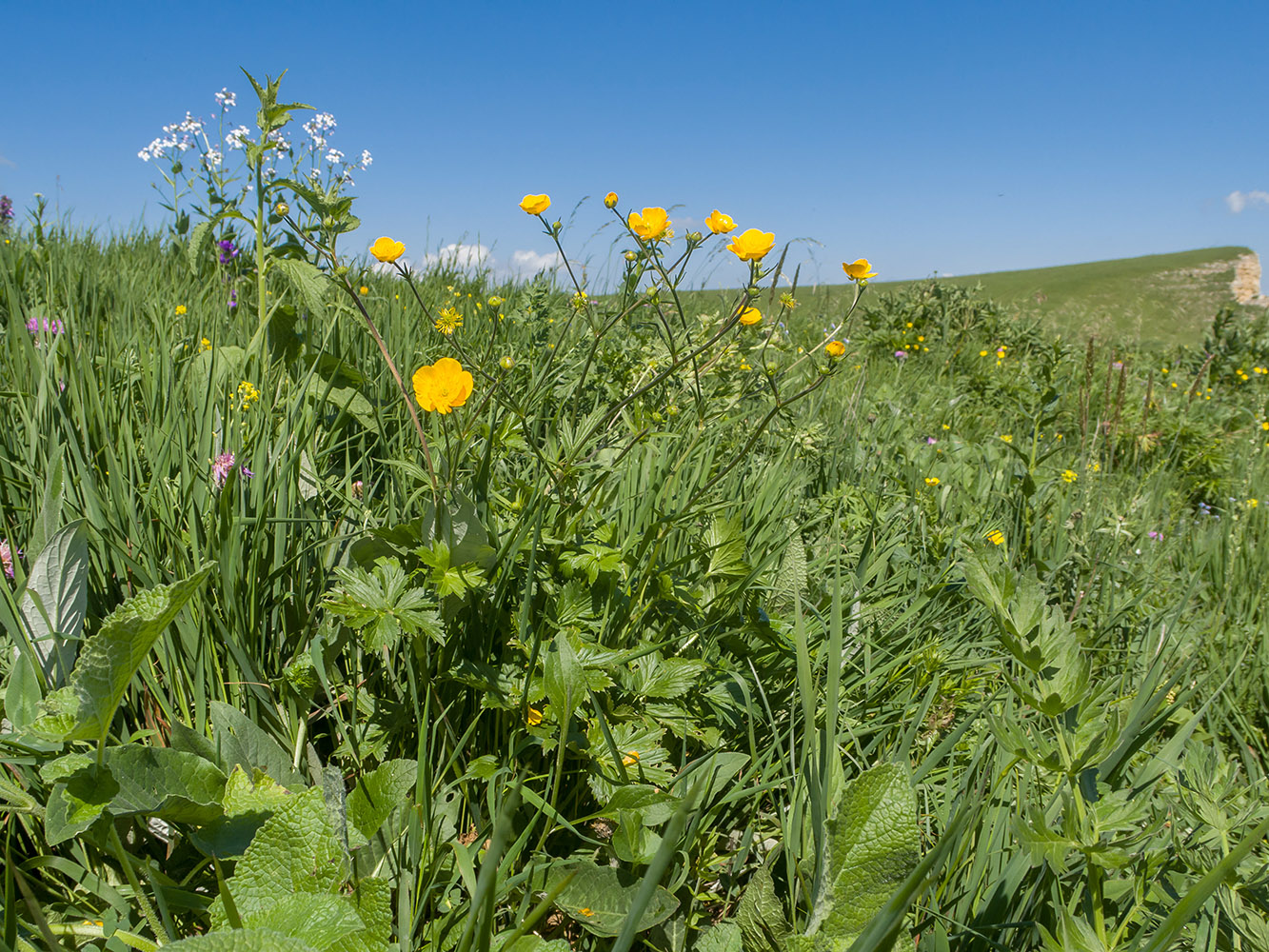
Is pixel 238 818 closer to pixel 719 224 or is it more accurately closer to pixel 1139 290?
pixel 719 224

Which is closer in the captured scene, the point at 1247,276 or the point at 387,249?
the point at 387,249

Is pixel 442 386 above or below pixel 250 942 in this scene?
above

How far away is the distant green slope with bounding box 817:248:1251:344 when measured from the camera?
15.0 meters

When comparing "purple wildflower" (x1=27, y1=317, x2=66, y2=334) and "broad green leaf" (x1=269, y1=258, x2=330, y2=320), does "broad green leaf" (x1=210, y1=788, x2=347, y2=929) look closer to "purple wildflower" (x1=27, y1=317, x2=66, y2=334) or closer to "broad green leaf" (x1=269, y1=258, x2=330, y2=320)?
"broad green leaf" (x1=269, y1=258, x2=330, y2=320)

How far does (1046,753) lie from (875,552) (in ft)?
3.21

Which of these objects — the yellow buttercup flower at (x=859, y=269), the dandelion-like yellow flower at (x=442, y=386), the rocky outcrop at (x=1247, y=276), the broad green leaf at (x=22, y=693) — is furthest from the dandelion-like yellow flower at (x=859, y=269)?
the rocky outcrop at (x=1247, y=276)

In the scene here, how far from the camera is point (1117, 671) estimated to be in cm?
184

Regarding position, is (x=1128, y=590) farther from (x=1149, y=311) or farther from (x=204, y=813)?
(x=1149, y=311)

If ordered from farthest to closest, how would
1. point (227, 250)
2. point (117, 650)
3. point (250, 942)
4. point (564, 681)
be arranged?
point (227, 250)
point (564, 681)
point (117, 650)
point (250, 942)

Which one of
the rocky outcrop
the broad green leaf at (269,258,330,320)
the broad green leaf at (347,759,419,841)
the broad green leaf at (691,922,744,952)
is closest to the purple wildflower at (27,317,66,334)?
the broad green leaf at (269,258,330,320)

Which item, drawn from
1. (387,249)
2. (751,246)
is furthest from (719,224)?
(387,249)

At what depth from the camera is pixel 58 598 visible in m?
1.04

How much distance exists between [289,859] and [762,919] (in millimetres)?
573

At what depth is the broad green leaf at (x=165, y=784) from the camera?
84 cm
